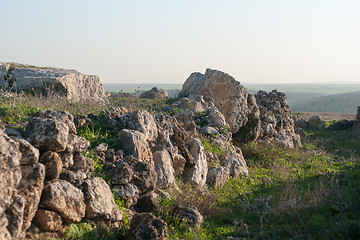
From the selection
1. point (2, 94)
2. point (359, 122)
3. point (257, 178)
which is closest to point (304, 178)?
point (257, 178)

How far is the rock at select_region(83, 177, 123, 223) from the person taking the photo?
5.97 meters

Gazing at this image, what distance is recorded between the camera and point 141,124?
889 cm

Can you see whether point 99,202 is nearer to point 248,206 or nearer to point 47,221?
point 47,221

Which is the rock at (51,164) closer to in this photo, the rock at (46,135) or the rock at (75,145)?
the rock at (46,135)

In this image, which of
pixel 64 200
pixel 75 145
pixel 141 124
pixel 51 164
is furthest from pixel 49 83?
pixel 64 200

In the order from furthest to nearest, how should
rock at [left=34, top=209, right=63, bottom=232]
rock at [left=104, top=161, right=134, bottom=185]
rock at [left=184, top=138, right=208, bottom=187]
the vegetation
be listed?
rock at [left=184, top=138, right=208, bottom=187] → rock at [left=104, top=161, right=134, bottom=185] → the vegetation → rock at [left=34, top=209, right=63, bottom=232]

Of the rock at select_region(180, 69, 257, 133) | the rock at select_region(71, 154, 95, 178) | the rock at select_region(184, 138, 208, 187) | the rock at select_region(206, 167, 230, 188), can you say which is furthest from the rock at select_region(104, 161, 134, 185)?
the rock at select_region(180, 69, 257, 133)

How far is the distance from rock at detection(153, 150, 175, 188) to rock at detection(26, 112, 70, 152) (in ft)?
9.45

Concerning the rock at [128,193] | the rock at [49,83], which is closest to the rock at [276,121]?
the rock at [49,83]

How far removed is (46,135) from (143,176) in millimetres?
2476

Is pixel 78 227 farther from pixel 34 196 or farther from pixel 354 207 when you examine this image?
pixel 354 207

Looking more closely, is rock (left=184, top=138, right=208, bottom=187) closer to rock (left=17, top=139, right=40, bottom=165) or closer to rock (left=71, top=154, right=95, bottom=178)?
rock (left=71, top=154, right=95, bottom=178)

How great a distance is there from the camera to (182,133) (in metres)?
10.6

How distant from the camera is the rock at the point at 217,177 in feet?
33.7
